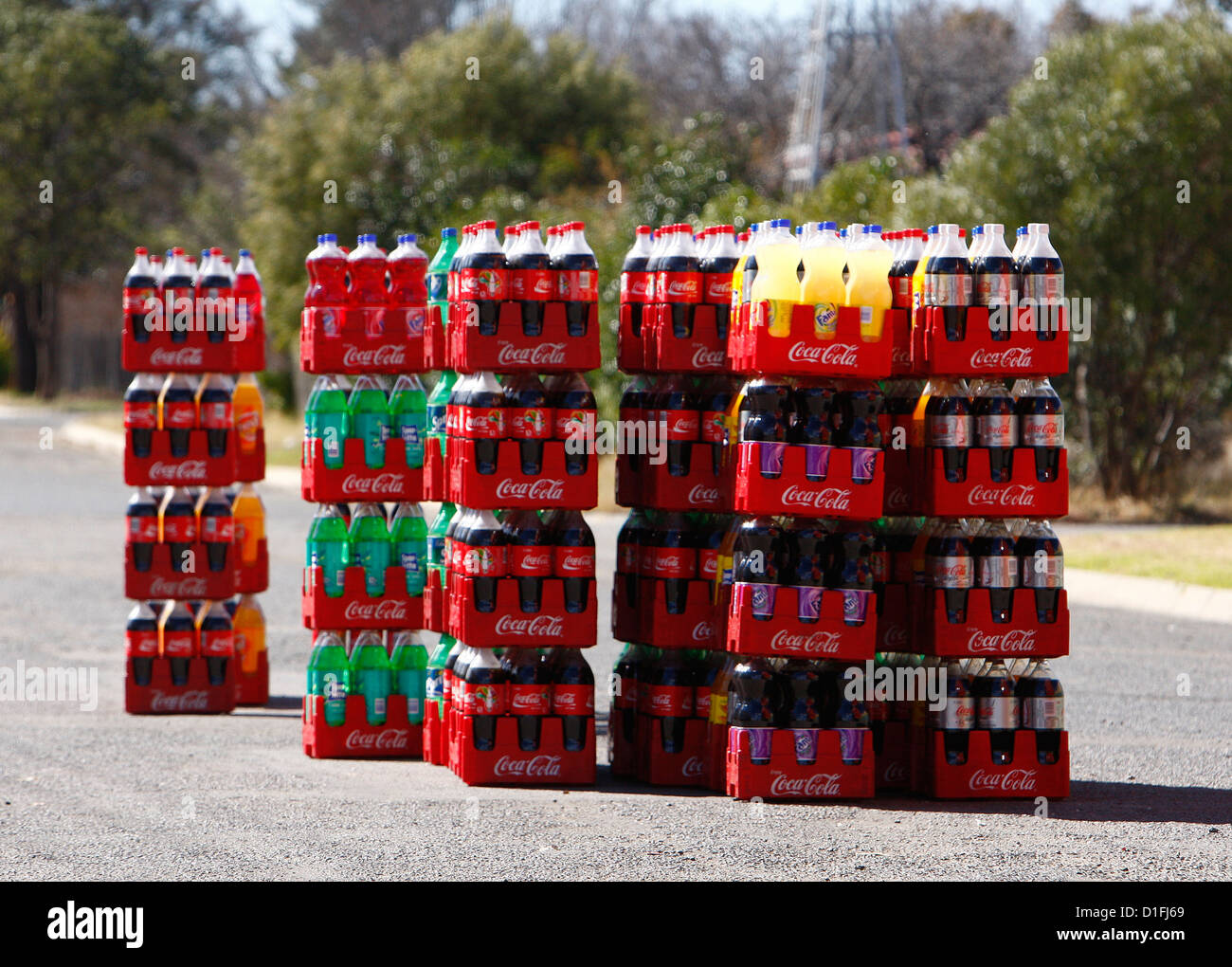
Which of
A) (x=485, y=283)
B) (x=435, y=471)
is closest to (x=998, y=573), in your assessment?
(x=485, y=283)

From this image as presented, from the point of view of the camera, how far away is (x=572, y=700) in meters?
8.52

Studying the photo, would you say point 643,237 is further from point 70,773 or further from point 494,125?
point 494,125

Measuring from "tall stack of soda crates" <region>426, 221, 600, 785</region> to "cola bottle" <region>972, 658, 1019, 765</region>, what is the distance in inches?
73.5

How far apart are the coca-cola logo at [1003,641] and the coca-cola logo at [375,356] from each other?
338cm

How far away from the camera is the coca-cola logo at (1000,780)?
826 centimetres

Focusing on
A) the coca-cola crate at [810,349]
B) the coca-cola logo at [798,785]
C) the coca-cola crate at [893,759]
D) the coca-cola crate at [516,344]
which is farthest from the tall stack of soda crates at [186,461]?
the coca-cola crate at [893,759]

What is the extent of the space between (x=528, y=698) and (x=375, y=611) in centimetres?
→ 133

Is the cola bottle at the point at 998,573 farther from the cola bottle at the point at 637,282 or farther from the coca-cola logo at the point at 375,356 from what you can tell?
the coca-cola logo at the point at 375,356

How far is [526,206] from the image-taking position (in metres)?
35.2

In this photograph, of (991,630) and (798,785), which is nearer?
(798,785)

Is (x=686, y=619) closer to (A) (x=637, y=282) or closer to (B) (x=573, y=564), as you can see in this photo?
(B) (x=573, y=564)

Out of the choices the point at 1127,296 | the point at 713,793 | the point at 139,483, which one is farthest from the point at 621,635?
the point at 1127,296

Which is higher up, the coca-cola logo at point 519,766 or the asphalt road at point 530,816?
the coca-cola logo at point 519,766

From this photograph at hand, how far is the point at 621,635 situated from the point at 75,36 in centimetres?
5181
